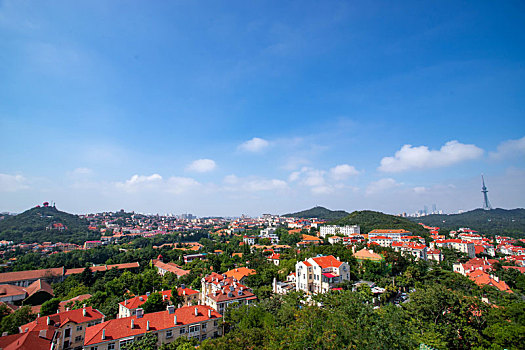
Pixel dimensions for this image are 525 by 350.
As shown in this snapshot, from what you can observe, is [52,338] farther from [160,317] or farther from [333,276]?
[333,276]

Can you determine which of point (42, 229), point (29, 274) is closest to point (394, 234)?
point (29, 274)

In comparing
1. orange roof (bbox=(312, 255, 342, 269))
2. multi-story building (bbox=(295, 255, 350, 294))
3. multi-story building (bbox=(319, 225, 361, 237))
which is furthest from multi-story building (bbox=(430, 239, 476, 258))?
multi-story building (bbox=(295, 255, 350, 294))

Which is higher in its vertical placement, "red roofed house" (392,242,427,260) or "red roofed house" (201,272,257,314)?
"red roofed house" (392,242,427,260)

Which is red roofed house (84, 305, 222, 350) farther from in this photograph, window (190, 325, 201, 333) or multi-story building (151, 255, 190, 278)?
multi-story building (151, 255, 190, 278)

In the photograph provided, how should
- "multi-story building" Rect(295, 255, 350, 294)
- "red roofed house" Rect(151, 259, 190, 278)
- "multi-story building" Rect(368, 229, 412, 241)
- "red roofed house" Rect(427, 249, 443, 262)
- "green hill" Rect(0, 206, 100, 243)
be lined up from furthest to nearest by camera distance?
"green hill" Rect(0, 206, 100, 243) → "multi-story building" Rect(368, 229, 412, 241) → "red roofed house" Rect(427, 249, 443, 262) → "red roofed house" Rect(151, 259, 190, 278) → "multi-story building" Rect(295, 255, 350, 294)

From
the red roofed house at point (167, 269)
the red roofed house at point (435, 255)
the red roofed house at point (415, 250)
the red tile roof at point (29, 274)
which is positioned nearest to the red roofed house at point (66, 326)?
the red roofed house at point (167, 269)

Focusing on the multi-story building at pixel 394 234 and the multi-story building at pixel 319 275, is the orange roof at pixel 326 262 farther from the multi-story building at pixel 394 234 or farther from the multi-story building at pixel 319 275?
the multi-story building at pixel 394 234

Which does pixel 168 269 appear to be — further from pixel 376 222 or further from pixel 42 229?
pixel 42 229
